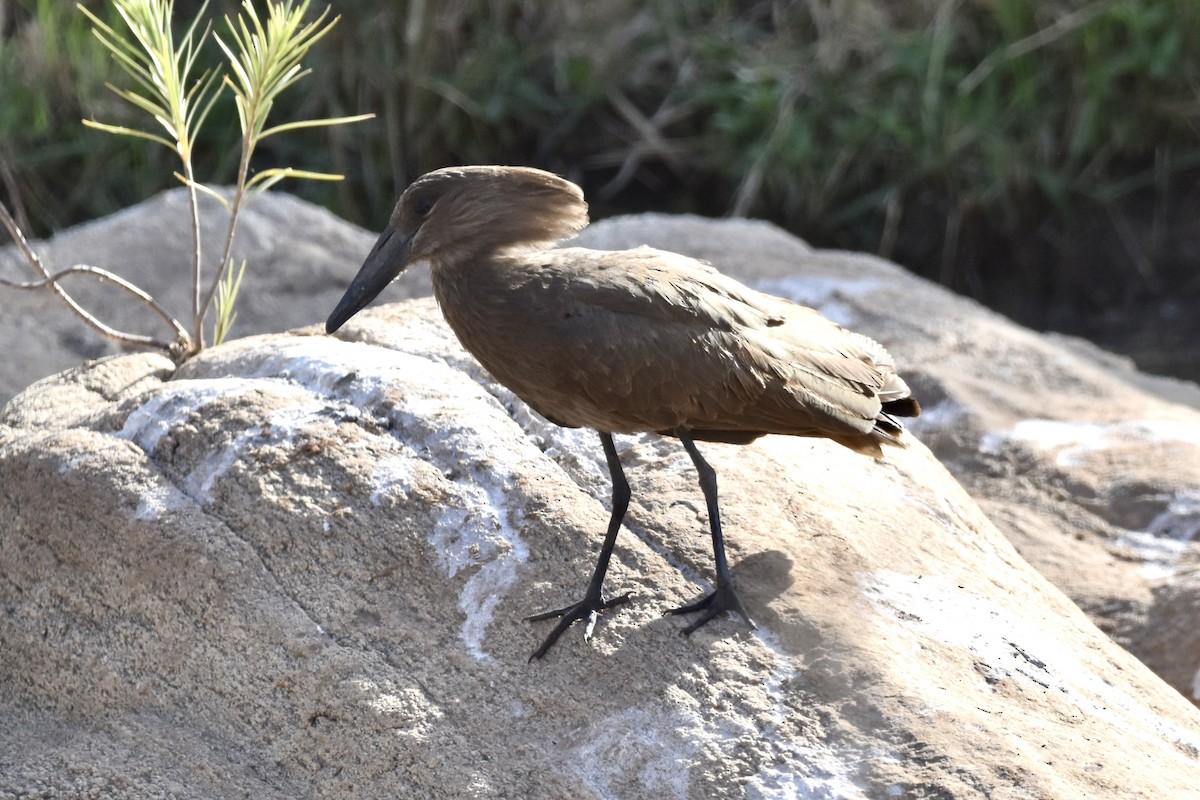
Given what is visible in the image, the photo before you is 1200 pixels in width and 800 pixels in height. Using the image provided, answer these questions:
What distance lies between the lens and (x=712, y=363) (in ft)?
9.37

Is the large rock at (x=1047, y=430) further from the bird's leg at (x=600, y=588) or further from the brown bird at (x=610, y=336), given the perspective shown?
the bird's leg at (x=600, y=588)

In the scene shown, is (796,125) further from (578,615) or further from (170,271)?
(578,615)

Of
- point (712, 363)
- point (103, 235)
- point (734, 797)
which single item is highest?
point (712, 363)

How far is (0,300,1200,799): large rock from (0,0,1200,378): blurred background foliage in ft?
12.6

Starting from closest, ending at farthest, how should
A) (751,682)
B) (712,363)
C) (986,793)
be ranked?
(986,793) < (751,682) < (712,363)

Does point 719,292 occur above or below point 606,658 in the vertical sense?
above

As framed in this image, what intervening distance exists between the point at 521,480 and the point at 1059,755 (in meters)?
1.23

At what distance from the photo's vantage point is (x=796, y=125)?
691 centimetres

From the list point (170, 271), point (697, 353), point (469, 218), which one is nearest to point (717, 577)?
point (697, 353)

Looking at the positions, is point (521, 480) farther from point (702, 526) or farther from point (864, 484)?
point (864, 484)

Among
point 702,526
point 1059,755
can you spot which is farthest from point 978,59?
point 1059,755

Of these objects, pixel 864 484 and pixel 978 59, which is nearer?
pixel 864 484

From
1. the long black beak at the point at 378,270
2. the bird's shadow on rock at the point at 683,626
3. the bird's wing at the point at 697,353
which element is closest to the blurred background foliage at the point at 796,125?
the bird's wing at the point at 697,353

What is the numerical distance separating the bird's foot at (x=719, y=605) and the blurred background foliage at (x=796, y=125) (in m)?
4.38
